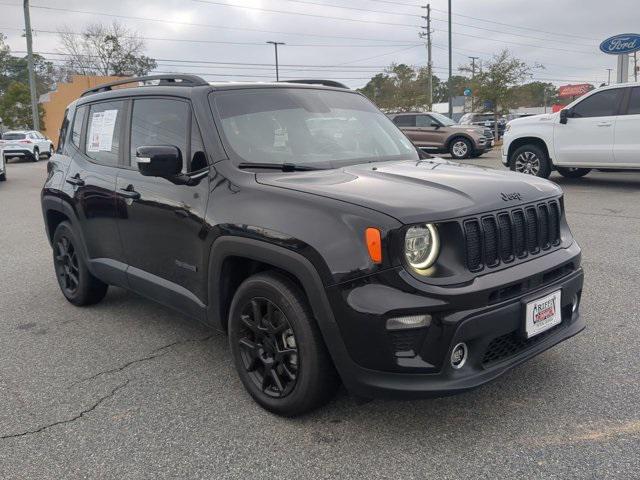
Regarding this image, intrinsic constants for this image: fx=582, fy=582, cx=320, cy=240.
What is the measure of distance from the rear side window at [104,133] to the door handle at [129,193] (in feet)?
1.03

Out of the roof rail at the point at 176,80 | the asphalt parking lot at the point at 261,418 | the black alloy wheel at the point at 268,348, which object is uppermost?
the roof rail at the point at 176,80

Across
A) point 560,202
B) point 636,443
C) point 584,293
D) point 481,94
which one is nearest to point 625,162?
point 584,293

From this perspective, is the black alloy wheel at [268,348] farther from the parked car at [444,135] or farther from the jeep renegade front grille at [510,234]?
the parked car at [444,135]

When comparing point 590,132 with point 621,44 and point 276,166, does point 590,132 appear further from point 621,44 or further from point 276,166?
point 621,44

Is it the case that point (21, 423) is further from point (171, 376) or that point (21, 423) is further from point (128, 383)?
point (171, 376)

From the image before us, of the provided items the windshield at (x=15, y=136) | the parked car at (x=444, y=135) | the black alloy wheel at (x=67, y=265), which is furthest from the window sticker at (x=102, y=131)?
the windshield at (x=15, y=136)

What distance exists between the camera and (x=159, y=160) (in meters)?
3.34

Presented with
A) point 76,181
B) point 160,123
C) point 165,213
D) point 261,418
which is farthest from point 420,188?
point 76,181

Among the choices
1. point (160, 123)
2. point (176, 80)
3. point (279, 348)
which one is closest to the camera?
point (279, 348)

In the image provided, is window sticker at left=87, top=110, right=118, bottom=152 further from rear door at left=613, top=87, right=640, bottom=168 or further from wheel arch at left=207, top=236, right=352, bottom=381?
rear door at left=613, top=87, right=640, bottom=168

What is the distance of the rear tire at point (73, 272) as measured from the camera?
15.8 ft

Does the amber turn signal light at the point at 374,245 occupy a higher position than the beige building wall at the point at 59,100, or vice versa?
the beige building wall at the point at 59,100

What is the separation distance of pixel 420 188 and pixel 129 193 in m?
2.09

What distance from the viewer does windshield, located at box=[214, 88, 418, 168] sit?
3.54m
